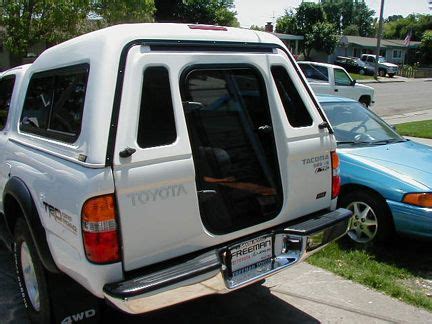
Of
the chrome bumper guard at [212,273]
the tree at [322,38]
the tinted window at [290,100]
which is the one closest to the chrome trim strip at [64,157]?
the chrome bumper guard at [212,273]

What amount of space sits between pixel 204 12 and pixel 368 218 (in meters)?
51.1

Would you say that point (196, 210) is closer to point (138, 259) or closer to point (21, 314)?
point (138, 259)

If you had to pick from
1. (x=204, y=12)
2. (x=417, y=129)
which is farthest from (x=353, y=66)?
(x=417, y=129)

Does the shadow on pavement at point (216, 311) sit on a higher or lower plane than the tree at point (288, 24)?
lower

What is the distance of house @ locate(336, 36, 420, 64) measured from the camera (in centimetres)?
6425

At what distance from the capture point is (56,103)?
3266 mm

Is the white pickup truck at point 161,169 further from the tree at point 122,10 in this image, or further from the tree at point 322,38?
the tree at point 322,38

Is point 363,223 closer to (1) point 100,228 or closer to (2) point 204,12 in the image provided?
(1) point 100,228

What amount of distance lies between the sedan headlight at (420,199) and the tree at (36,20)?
64.5ft

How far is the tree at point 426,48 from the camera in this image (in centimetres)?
6294

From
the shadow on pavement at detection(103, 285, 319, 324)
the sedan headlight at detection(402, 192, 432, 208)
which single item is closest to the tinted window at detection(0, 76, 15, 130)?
the shadow on pavement at detection(103, 285, 319, 324)

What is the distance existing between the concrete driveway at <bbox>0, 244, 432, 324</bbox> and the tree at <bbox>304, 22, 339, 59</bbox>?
51.5 m

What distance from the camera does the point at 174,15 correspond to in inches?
1982

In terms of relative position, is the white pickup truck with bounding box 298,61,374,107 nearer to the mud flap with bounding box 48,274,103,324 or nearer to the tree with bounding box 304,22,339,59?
the mud flap with bounding box 48,274,103,324
